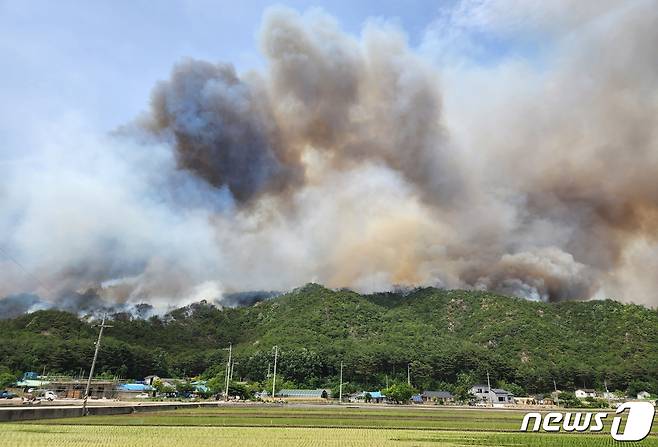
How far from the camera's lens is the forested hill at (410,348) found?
143812 millimetres

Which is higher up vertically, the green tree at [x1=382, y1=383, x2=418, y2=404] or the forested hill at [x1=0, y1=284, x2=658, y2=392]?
the forested hill at [x1=0, y1=284, x2=658, y2=392]

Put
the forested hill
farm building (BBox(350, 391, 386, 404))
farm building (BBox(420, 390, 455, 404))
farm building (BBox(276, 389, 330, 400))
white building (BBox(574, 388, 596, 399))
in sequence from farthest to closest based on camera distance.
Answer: the forested hill, white building (BBox(574, 388, 596, 399)), farm building (BBox(276, 389, 330, 400)), farm building (BBox(420, 390, 455, 404)), farm building (BBox(350, 391, 386, 404))

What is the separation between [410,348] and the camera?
520 ft

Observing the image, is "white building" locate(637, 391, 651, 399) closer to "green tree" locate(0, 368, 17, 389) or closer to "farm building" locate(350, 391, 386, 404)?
"farm building" locate(350, 391, 386, 404)

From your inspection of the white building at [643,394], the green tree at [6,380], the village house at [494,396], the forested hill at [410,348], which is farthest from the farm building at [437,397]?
the green tree at [6,380]

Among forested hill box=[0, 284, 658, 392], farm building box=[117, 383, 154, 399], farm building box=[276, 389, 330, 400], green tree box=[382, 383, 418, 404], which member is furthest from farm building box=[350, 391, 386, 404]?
farm building box=[117, 383, 154, 399]

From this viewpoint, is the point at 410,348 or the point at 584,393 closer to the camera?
the point at 584,393

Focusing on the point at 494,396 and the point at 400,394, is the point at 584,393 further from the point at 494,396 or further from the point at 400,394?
the point at 400,394

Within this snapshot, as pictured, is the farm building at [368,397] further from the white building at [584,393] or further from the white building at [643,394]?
the white building at [643,394]

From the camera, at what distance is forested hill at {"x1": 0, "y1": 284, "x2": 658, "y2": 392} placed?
144 meters

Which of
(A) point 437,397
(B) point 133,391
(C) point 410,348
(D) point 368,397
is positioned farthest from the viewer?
(C) point 410,348

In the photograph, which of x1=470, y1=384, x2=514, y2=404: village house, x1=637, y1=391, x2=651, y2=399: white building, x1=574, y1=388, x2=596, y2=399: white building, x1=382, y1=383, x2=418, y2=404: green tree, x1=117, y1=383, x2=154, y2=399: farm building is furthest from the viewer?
x1=637, y1=391, x2=651, y2=399: white building

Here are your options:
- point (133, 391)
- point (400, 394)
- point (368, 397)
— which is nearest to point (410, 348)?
point (368, 397)

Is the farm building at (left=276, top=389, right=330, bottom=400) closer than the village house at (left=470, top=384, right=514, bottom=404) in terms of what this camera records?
Yes
